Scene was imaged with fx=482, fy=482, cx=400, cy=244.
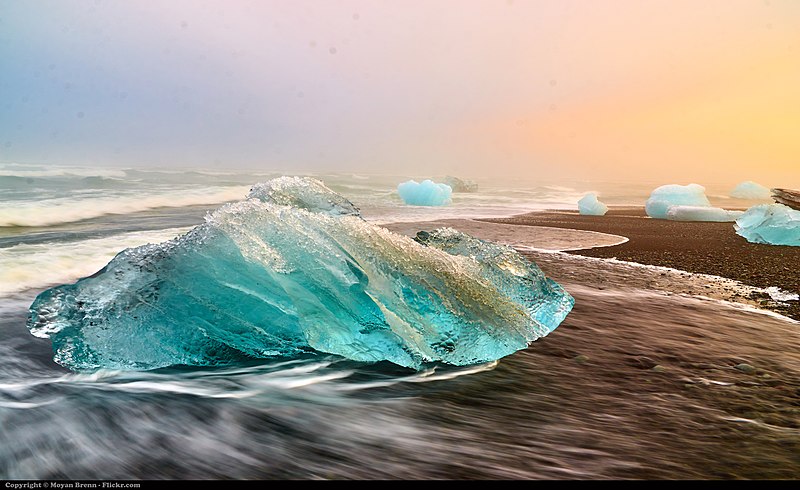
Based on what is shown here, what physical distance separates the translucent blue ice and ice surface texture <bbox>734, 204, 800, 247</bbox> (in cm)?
557

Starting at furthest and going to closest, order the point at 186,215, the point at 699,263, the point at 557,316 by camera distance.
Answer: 1. the point at 186,215
2. the point at 699,263
3. the point at 557,316

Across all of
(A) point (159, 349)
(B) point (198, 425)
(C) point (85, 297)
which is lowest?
(B) point (198, 425)

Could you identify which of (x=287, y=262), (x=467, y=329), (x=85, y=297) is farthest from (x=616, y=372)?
(x=85, y=297)

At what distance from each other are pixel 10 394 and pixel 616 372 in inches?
131

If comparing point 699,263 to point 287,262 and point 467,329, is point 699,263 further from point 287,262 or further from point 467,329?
point 287,262

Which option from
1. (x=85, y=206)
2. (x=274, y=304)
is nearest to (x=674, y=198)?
(x=274, y=304)

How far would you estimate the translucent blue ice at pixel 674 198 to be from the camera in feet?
51.8

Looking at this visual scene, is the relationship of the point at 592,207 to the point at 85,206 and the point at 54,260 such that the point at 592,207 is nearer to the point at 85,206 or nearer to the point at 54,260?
the point at 54,260

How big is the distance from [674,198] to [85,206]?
1898cm

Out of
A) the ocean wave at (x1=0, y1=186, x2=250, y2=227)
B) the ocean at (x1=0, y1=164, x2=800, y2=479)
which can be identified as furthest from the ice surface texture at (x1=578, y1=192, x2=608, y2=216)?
the ocean wave at (x1=0, y1=186, x2=250, y2=227)

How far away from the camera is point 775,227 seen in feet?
29.7

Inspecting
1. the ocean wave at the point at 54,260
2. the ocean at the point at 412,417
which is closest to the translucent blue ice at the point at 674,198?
the ocean at the point at 412,417

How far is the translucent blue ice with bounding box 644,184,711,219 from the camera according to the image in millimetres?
15789

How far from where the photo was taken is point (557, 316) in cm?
376
